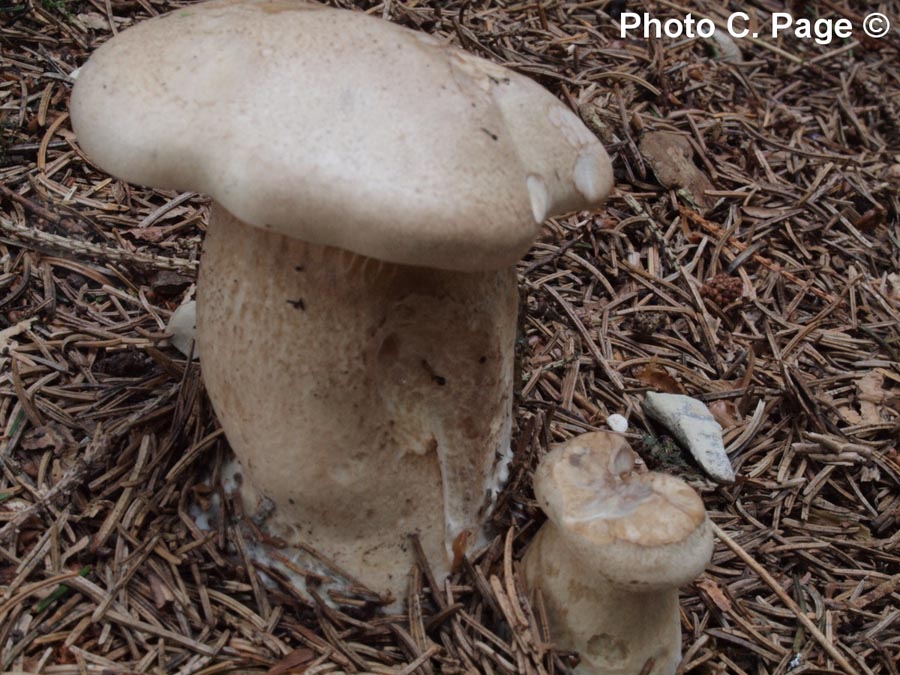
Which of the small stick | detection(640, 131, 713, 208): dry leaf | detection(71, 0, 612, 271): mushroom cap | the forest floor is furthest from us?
detection(640, 131, 713, 208): dry leaf

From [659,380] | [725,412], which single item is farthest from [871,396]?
[659,380]

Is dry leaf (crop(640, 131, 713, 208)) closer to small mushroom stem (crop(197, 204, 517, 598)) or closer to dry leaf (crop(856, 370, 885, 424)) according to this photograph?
dry leaf (crop(856, 370, 885, 424))

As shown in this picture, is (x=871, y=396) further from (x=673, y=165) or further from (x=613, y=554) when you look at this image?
(x=613, y=554)

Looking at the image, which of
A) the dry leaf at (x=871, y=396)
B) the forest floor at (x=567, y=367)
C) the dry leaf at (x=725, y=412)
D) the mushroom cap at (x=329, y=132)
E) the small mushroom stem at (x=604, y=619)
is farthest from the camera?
the dry leaf at (x=871, y=396)

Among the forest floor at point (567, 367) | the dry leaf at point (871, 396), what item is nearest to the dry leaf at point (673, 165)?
the forest floor at point (567, 367)

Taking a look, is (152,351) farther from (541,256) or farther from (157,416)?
(541,256)

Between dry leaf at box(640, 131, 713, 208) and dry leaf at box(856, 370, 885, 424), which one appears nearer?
dry leaf at box(856, 370, 885, 424)

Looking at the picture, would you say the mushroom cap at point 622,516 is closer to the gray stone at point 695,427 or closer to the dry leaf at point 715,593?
the dry leaf at point 715,593

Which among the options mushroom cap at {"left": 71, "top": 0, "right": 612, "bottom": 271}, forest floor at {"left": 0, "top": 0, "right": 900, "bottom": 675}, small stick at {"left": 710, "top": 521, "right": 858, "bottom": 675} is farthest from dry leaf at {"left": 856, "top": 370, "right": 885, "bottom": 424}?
mushroom cap at {"left": 71, "top": 0, "right": 612, "bottom": 271}
